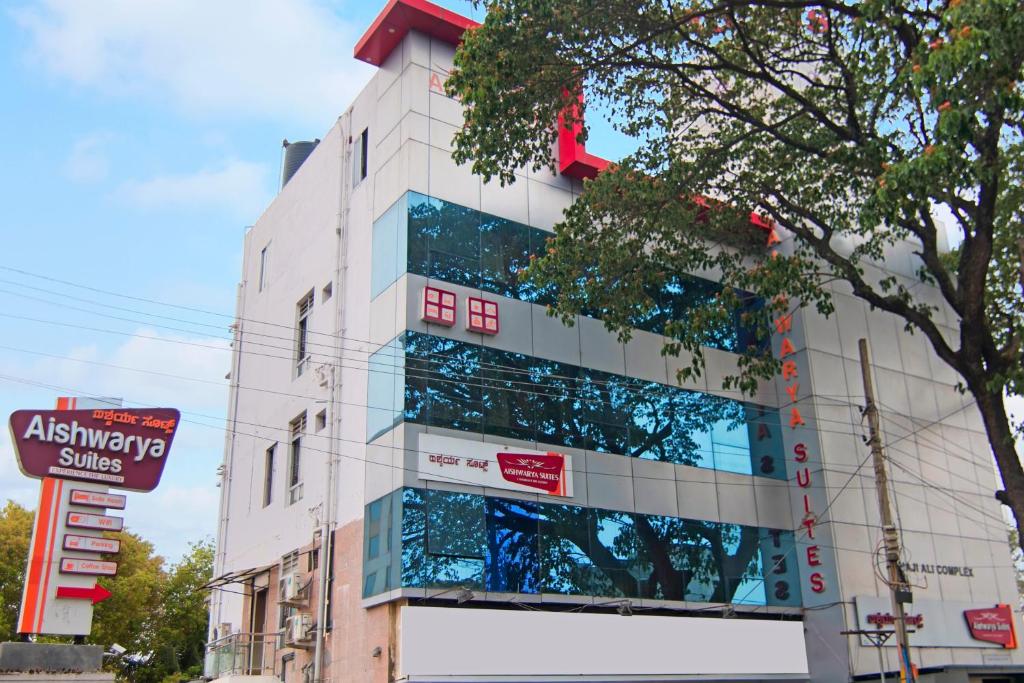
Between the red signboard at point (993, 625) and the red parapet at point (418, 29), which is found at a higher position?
the red parapet at point (418, 29)

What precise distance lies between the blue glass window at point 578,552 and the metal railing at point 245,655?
15.8 feet

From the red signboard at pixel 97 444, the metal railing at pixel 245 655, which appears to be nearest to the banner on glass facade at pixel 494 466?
the red signboard at pixel 97 444

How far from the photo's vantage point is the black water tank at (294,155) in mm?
32125

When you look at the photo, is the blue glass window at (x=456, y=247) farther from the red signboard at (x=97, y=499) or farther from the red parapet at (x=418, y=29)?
the red signboard at (x=97, y=499)

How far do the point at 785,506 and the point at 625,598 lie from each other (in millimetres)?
6040

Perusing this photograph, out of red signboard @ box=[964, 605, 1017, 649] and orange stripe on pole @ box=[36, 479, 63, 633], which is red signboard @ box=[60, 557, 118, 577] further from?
red signboard @ box=[964, 605, 1017, 649]

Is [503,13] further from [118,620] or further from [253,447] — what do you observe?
[118,620]

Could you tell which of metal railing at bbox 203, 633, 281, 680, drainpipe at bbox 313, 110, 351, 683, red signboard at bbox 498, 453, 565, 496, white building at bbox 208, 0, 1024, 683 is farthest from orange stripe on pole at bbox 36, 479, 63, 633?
red signboard at bbox 498, 453, 565, 496

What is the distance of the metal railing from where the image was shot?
900 inches

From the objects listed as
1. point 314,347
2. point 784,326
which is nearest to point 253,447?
point 314,347

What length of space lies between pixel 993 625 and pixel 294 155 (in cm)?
2488

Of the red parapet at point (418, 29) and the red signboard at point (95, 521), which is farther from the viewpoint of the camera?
the red parapet at point (418, 29)

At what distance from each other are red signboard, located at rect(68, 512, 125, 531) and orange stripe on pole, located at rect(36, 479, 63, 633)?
239mm

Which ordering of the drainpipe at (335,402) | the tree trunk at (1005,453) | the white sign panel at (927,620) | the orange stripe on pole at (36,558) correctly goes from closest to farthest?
the orange stripe on pole at (36,558), the tree trunk at (1005,453), the drainpipe at (335,402), the white sign panel at (927,620)
